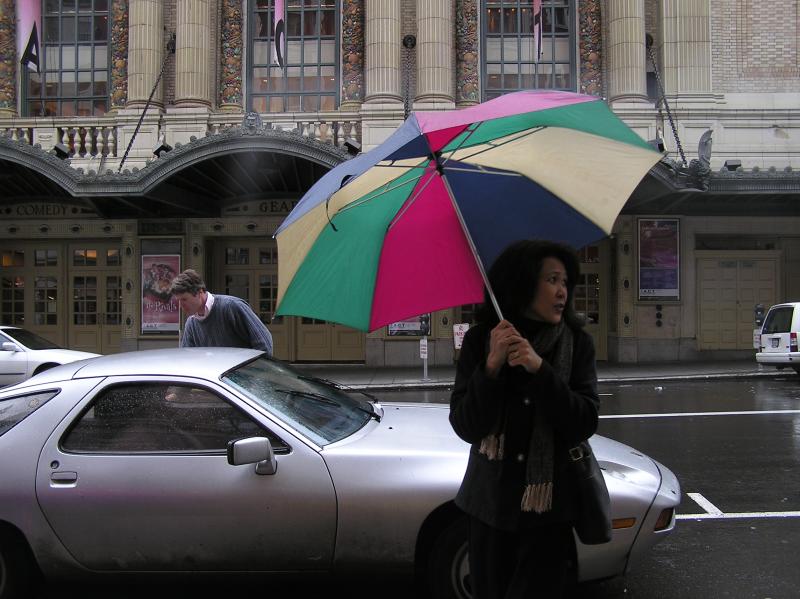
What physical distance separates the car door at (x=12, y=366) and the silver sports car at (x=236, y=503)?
9150 millimetres

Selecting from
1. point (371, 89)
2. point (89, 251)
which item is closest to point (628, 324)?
point (371, 89)

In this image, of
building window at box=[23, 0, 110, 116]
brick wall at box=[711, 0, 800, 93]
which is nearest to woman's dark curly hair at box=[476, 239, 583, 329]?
brick wall at box=[711, 0, 800, 93]

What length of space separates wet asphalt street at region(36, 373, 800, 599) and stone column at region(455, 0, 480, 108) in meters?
9.90

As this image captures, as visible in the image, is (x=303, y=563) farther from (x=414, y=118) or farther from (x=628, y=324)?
(x=628, y=324)

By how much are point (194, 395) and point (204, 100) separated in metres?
15.3

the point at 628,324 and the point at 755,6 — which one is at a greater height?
the point at 755,6

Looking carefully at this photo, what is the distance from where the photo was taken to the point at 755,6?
57.7ft

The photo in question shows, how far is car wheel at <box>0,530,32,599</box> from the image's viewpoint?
11.6 ft

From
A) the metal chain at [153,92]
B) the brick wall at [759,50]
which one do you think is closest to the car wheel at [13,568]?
the metal chain at [153,92]

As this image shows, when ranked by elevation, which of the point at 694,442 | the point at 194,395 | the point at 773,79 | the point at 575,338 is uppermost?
the point at 773,79

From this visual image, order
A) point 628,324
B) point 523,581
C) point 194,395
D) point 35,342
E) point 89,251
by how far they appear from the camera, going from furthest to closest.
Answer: point 89,251
point 628,324
point 35,342
point 194,395
point 523,581

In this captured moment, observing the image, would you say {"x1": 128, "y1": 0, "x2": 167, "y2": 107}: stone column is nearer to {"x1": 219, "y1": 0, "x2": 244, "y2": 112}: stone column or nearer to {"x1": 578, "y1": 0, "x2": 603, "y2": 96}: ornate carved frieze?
{"x1": 219, "y1": 0, "x2": 244, "y2": 112}: stone column

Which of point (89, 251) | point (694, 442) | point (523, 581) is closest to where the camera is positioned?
point (523, 581)

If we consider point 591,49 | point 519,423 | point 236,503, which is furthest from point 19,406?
point 591,49
